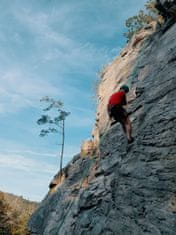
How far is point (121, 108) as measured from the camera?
517 inches

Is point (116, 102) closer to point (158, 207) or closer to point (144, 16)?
point (158, 207)

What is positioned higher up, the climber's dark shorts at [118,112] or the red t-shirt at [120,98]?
the red t-shirt at [120,98]

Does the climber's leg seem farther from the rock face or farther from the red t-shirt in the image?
the red t-shirt

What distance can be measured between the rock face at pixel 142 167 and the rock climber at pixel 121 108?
0.40 meters

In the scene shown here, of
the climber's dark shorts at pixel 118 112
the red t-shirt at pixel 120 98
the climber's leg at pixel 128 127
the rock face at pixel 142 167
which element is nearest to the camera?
the rock face at pixel 142 167

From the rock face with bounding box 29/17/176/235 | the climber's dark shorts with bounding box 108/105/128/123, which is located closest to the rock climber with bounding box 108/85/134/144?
the climber's dark shorts with bounding box 108/105/128/123

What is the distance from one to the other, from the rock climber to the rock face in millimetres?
404

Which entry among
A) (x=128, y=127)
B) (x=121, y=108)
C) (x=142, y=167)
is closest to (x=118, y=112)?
(x=121, y=108)

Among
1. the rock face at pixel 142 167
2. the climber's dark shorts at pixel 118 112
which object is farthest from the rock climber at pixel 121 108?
the rock face at pixel 142 167

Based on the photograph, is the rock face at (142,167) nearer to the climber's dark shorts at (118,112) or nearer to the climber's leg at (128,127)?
the climber's leg at (128,127)

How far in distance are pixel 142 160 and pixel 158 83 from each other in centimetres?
358

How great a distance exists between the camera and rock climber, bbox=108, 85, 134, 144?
509 inches

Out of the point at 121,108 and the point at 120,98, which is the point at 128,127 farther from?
the point at 120,98

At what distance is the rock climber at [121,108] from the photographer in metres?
12.9
